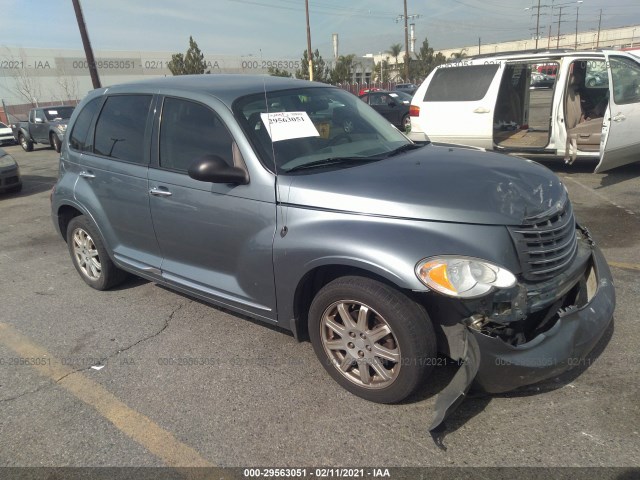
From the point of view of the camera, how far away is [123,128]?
404cm

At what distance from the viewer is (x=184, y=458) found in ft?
8.22

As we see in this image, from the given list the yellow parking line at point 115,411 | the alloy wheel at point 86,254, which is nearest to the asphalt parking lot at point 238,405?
the yellow parking line at point 115,411

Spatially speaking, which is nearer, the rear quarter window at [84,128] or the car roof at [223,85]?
the car roof at [223,85]

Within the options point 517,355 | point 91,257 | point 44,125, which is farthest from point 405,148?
point 44,125

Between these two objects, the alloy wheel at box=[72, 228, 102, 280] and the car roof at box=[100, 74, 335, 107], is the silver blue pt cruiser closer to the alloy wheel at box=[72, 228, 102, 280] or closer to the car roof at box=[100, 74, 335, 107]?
the car roof at box=[100, 74, 335, 107]

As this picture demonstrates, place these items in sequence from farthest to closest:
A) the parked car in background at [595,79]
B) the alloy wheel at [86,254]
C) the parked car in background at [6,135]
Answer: the parked car in background at [6,135], the parked car in background at [595,79], the alloy wheel at [86,254]

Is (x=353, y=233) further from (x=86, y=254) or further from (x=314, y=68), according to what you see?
(x=314, y=68)

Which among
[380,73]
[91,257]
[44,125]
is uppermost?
[380,73]

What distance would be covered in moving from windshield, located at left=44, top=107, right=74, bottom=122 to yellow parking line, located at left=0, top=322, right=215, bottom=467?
17578 mm

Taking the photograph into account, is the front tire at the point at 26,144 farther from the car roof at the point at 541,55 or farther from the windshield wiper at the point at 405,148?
the windshield wiper at the point at 405,148

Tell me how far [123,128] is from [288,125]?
1.63 metres

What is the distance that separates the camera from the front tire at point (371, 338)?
2510mm

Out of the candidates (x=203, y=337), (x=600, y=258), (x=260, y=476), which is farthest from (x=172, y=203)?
(x=600, y=258)

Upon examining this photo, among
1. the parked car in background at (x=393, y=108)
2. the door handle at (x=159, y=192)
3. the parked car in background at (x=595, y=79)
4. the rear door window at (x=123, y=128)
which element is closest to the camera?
the door handle at (x=159, y=192)
